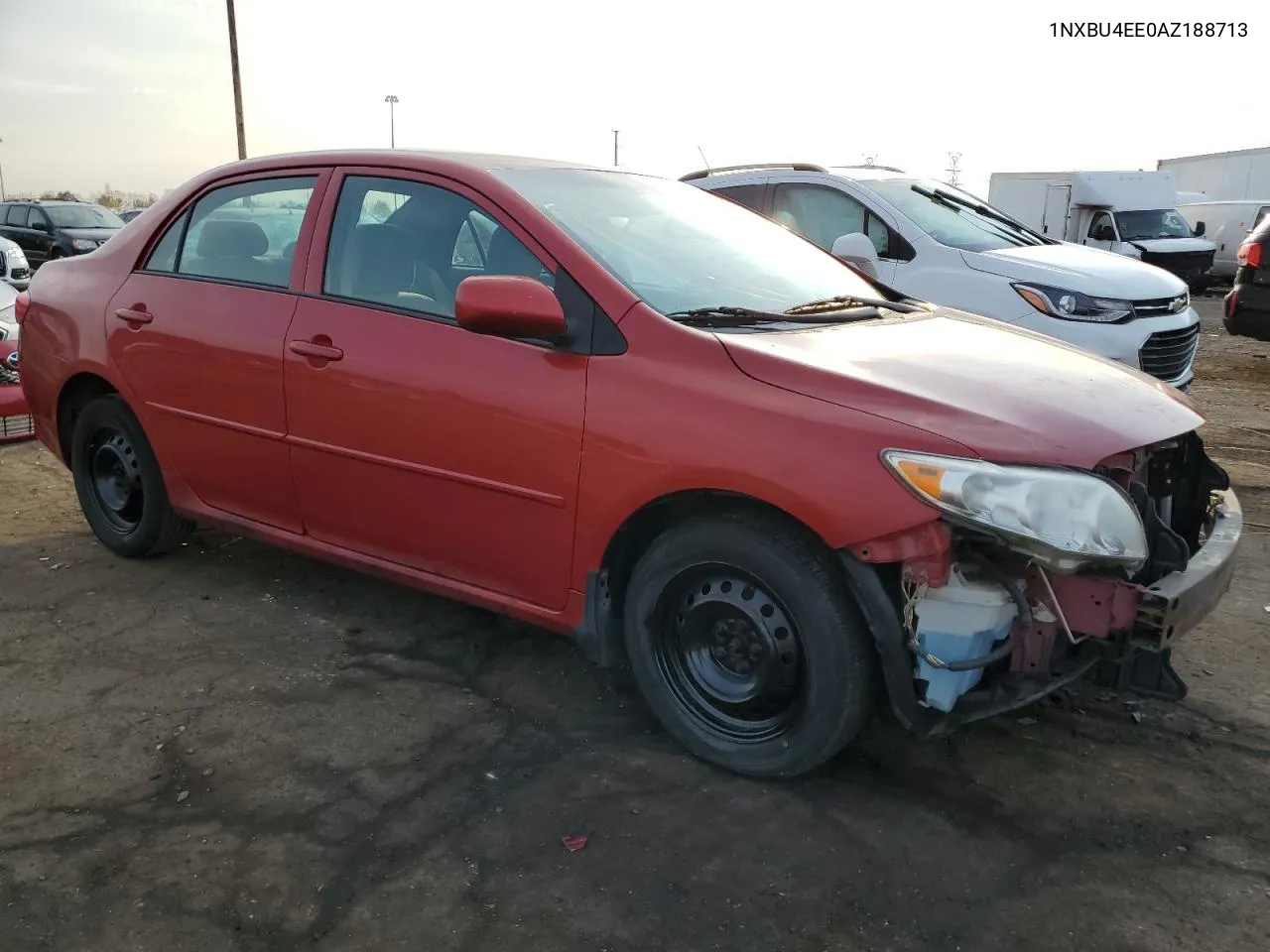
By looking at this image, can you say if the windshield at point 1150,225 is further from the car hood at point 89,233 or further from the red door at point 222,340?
the car hood at point 89,233

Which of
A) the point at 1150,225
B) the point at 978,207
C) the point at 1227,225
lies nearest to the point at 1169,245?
the point at 1150,225

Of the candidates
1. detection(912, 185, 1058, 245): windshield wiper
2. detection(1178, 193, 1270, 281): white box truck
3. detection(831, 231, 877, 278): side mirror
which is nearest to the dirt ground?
detection(831, 231, 877, 278): side mirror

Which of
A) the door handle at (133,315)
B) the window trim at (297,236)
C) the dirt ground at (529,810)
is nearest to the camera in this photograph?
the dirt ground at (529,810)

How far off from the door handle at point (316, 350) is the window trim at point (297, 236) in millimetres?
227

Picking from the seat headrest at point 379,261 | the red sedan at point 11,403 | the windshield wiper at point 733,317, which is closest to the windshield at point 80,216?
the red sedan at point 11,403

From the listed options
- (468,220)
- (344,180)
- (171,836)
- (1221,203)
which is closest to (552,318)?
(468,220)

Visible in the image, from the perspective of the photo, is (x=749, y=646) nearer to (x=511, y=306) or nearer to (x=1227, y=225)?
(x=511, y=306)

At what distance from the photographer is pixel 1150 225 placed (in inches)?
758

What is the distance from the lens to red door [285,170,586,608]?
302 centimetres

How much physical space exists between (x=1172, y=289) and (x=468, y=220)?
5.42 m

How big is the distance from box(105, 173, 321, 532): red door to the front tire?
1.58m

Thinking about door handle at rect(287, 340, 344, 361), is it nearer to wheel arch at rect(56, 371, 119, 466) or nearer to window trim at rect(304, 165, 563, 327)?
window trim at rect(304, 165, 563, 327)

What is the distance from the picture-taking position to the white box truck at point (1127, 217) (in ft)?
61.6

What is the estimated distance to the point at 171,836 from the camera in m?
2.62
